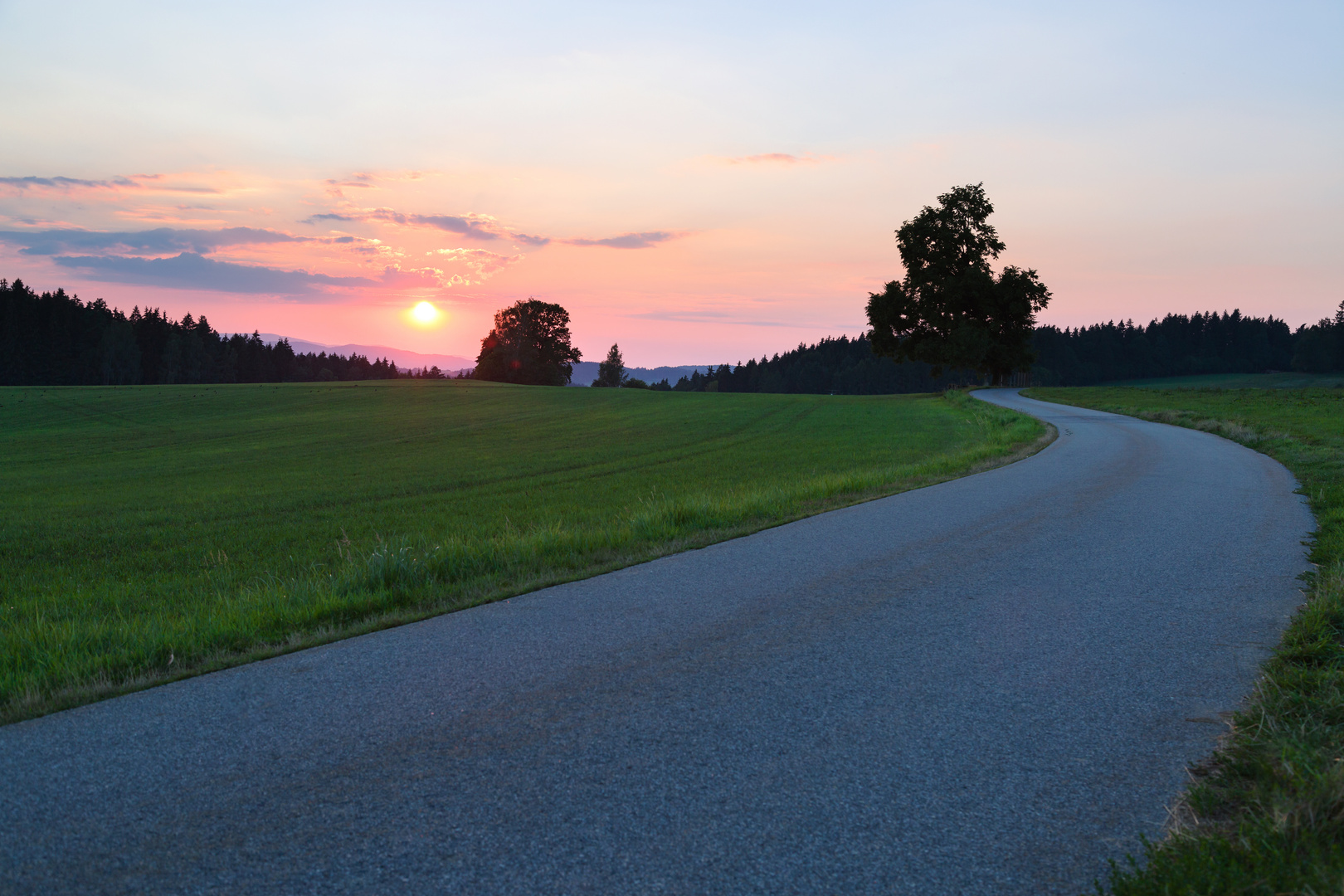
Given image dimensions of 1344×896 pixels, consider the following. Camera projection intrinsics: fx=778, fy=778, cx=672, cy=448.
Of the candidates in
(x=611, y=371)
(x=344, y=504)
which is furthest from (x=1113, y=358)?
(x=344, y=504)

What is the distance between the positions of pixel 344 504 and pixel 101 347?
99438mm

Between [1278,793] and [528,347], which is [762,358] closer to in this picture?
[528,347]

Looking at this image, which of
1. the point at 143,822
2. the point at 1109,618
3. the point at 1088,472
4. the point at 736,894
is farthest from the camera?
the point at 1088,472

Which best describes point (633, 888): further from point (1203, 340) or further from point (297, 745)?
point (1203, 340)

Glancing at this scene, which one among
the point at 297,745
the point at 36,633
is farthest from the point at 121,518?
the point at 297,745

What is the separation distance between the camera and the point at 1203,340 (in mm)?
148125

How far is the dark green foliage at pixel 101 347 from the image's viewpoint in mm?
88000

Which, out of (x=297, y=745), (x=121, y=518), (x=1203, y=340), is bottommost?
(x=121, y=518)

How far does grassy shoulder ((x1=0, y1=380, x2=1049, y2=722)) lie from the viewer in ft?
21.1

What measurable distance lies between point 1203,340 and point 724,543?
173m

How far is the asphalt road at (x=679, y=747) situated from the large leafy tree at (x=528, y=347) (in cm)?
10252

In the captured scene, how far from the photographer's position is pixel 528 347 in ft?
354

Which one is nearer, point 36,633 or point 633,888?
point 633,888

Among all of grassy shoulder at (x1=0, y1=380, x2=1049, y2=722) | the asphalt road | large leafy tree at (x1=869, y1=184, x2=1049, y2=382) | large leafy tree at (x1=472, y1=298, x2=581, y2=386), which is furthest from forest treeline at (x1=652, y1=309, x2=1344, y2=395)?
the asphalt road
